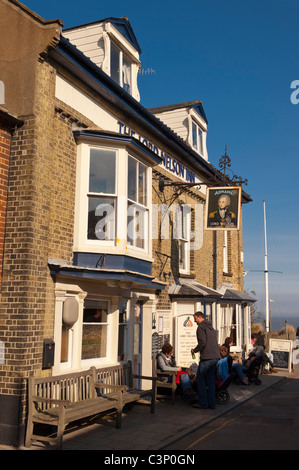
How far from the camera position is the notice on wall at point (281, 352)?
715 inches

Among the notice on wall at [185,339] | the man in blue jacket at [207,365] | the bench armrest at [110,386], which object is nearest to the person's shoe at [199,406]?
the man in blue jacket at [207,365]

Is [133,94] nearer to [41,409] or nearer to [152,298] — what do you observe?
[152,298]

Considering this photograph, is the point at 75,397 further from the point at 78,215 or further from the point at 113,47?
the point at 113,47

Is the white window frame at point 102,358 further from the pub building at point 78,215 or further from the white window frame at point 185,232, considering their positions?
the white window frame at point 185,232

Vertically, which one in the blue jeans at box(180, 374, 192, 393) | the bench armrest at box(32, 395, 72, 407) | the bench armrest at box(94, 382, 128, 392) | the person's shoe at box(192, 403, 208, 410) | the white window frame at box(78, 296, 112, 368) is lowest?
the person's shoe at box(192, 403, 208, 410)

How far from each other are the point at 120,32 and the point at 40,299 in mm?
7199

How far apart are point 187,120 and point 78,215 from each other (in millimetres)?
8600

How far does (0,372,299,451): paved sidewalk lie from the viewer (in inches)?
274

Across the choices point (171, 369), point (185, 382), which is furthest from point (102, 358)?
point (185, 382)

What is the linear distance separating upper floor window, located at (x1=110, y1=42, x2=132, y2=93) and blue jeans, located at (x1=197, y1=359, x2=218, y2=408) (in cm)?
685

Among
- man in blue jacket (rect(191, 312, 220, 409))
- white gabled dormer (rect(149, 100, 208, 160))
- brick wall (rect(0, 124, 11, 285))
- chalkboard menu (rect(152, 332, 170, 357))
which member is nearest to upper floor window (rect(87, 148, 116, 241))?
brick wall (rect(0, 124, 11, 285))

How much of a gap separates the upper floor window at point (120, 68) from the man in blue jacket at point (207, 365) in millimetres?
6199

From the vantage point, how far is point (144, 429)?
7941mm

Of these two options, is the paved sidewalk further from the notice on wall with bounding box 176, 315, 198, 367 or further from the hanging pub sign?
the hanging pub sign
